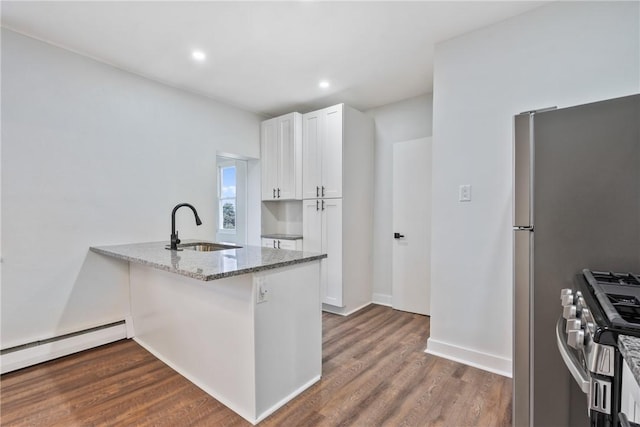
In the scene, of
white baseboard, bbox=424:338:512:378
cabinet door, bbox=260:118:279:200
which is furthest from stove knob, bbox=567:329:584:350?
cabinet door, bbox=260:118:279:200

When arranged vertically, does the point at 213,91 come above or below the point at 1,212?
above

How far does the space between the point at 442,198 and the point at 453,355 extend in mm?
1256

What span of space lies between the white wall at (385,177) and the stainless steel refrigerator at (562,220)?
232 centimetres

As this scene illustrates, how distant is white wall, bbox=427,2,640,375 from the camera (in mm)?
1814

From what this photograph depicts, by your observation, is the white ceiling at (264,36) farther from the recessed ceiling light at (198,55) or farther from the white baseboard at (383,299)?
the white baseboard at (383,299)

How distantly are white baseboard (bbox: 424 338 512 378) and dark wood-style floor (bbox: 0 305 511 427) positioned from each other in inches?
2.4

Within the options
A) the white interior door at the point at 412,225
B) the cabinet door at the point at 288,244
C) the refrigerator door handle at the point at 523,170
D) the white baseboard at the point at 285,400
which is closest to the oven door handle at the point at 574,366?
the refrigerator door handle at the point at 523,170

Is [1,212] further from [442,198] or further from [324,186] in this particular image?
[442,198]

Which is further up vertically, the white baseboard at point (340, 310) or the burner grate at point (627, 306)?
the burner grate at point (627, 306)

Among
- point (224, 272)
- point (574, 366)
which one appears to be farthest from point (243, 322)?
point (574, 366)

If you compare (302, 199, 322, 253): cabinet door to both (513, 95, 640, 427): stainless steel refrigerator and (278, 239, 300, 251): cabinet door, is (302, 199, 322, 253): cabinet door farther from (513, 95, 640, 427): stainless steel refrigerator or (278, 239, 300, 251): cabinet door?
(513, 95, 640, 427): stainless steel refrigerator

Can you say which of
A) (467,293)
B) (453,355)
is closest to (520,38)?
(467,293)

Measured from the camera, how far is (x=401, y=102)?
11.9ft

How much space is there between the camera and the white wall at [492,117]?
1814 millimetres
